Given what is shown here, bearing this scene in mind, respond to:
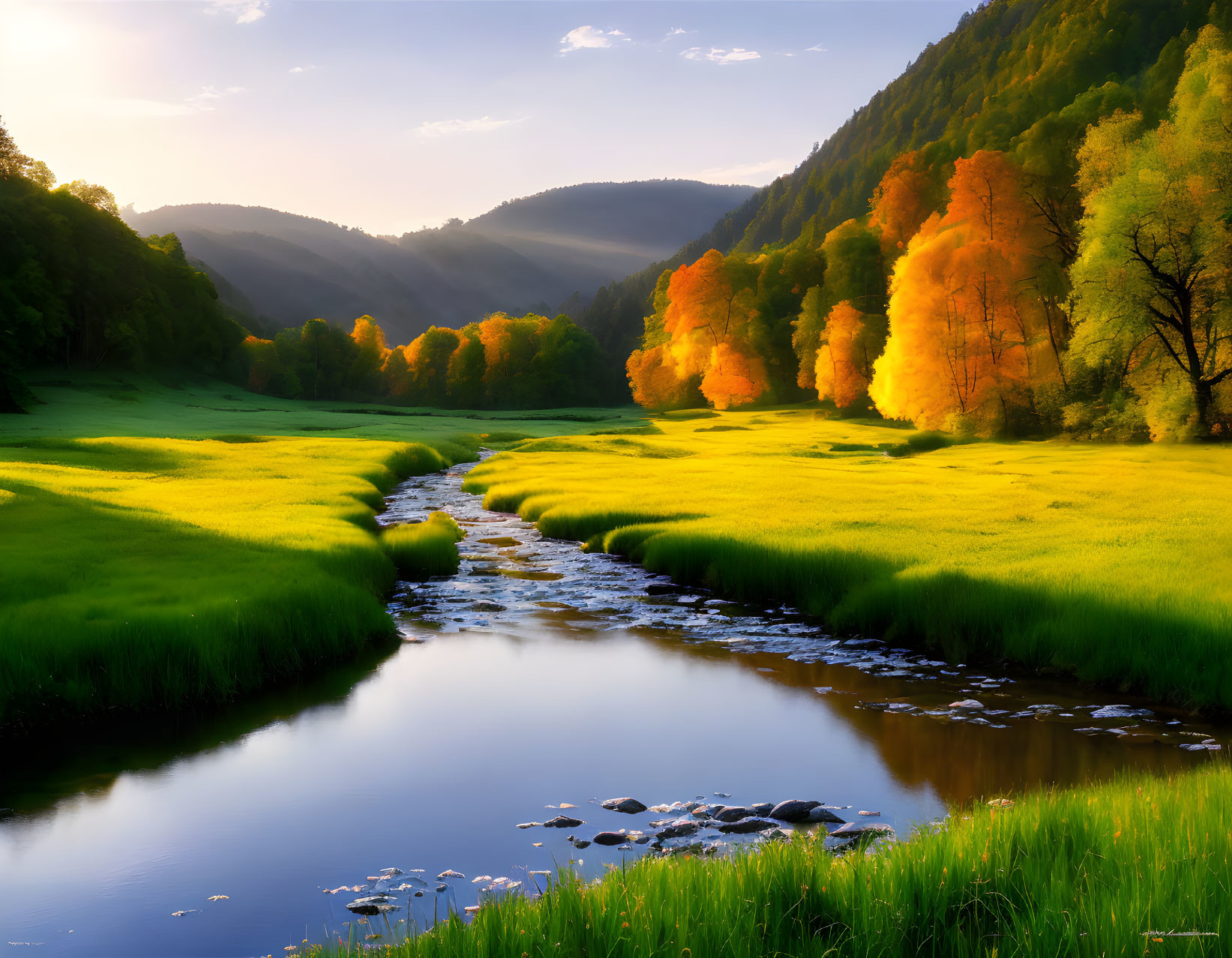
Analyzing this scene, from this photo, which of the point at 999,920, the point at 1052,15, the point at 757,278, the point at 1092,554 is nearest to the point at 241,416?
the point at 757,278

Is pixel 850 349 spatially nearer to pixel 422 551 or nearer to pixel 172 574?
pixel 422 551

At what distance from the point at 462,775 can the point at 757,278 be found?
292 feet

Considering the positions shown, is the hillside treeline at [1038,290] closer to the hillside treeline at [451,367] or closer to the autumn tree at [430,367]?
the hillside treeline at [451,367]

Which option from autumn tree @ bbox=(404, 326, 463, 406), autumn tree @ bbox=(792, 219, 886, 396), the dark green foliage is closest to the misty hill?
autumn tree @ bbox=(792, 219, 886, 396)

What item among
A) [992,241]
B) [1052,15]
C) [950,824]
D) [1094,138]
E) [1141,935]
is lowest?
[950,824]

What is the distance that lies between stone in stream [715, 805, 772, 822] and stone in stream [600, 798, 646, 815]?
0.77 m

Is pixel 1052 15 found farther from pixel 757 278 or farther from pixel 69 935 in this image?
pixel 69 935

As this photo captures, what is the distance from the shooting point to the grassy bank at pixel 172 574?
446 inches

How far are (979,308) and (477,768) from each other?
52783mm

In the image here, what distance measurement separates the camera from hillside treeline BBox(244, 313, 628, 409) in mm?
140750

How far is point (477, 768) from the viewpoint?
955cm

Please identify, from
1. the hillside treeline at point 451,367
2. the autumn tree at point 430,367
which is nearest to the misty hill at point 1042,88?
the hillside treeline at point 451,367

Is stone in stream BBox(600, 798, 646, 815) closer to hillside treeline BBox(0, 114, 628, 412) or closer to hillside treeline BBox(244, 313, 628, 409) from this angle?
hillside treeline BBox(0, 114, 628, 412)

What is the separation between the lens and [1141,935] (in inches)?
173
